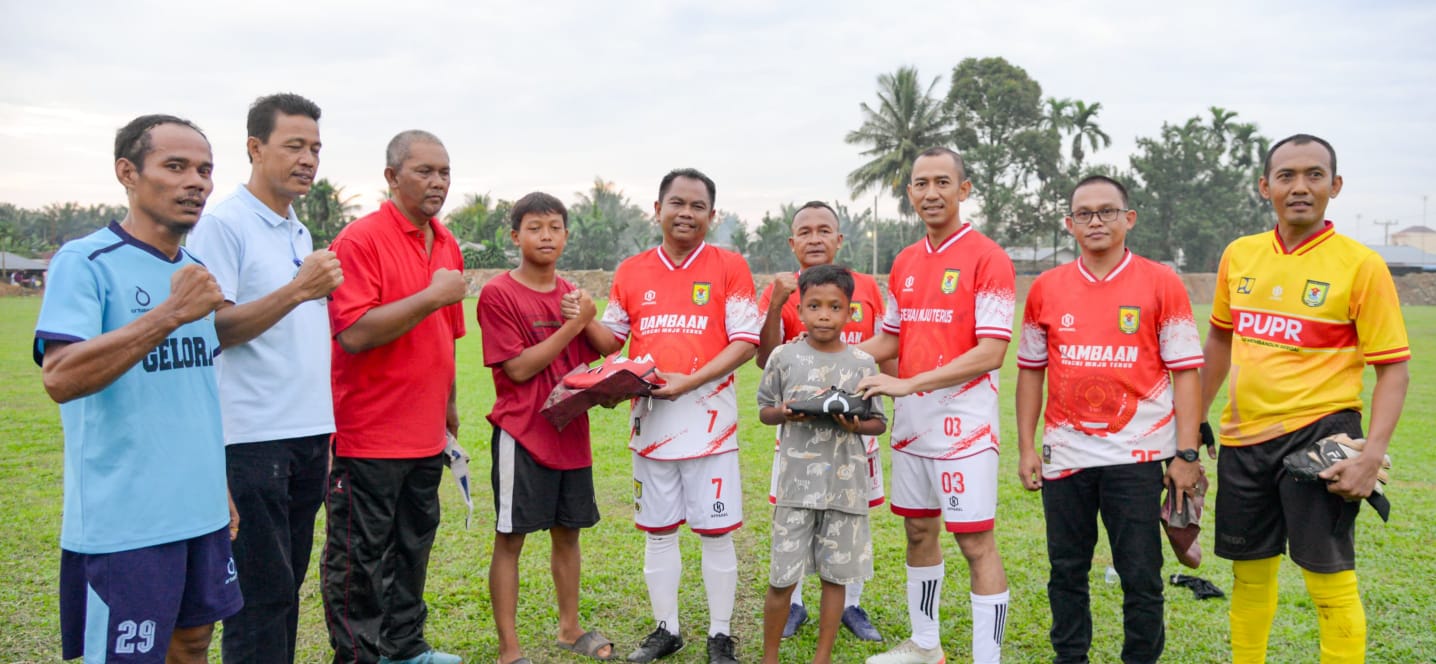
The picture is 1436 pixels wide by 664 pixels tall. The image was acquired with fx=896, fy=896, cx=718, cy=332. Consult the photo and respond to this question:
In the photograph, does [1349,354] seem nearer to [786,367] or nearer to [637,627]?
[786,367]

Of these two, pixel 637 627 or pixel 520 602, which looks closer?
pixel 637 627

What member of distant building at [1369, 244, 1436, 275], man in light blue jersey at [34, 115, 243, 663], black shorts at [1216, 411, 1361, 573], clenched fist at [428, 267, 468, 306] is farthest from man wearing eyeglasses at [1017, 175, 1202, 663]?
distant building at [1369, 244, 1436, 275]

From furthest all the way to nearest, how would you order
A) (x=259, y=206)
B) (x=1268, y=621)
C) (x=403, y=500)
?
(x=403, y=500), (x=1268, y=621), (x=259, y=206)

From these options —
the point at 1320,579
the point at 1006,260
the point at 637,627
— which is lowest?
the point at 637,627

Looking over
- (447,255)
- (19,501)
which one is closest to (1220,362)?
(447,255)

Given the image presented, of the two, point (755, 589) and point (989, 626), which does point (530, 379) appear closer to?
point (755, 589)

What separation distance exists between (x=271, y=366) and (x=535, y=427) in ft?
4.40

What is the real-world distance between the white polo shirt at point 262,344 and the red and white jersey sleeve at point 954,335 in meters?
2.62

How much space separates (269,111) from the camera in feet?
11.8

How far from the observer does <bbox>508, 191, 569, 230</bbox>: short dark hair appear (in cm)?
448

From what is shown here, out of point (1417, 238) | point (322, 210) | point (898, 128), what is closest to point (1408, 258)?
point (1417, 238)

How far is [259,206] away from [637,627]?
286 centimetres

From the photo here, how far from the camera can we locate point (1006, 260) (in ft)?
14.1

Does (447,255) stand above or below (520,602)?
above
